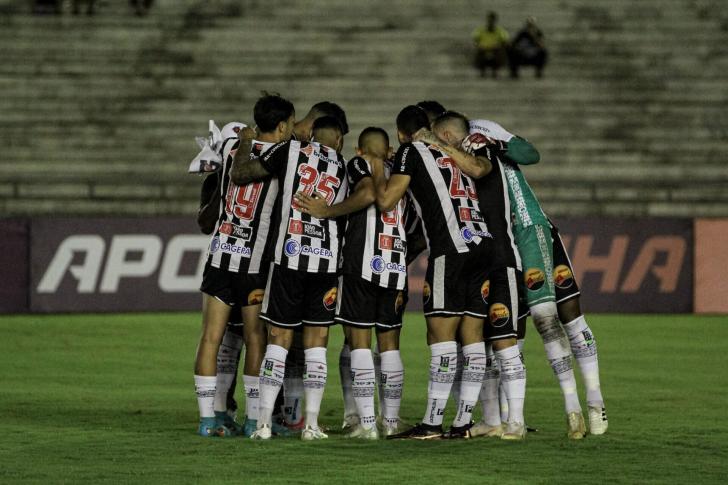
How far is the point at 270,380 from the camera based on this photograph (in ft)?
29.4

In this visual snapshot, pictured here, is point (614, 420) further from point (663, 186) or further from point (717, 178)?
point (717, 178)

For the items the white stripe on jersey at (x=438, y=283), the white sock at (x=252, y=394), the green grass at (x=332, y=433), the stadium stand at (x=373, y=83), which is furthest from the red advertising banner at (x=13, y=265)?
the white stripe on jersey at (x=438, y=283)

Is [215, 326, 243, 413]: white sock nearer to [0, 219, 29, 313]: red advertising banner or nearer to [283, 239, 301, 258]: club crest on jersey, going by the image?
[283, 239, 301, 258]: club crest on jersey

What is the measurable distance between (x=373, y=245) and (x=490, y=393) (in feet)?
4.05

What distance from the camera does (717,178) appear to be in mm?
24844

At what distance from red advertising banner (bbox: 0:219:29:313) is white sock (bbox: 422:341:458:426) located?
449 inches

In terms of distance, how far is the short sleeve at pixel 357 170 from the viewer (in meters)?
9.12

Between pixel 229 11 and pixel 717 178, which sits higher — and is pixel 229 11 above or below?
above

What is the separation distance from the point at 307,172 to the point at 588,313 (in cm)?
1183

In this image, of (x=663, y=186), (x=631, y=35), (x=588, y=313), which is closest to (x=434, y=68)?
(x=631, y=35)

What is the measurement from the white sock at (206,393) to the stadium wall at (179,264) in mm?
10454

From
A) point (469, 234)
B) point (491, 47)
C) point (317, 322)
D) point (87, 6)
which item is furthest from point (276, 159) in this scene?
point (87, 6)

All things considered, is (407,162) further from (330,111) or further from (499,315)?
(499,315)

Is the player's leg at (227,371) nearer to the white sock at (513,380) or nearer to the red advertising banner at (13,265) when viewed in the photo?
the white sock at (513,380)
